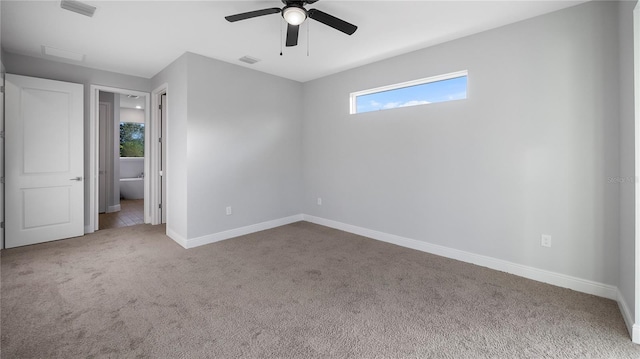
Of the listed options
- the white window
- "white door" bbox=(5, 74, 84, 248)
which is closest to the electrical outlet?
the white window

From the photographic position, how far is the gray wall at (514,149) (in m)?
2.43

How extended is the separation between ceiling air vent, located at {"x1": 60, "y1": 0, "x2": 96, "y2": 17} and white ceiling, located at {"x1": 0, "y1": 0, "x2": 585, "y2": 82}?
63 mm

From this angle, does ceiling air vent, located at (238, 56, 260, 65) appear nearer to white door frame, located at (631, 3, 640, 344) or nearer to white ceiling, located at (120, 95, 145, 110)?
white door frame, located at (631, 3, 640, 344)

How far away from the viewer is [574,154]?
8.32 ft

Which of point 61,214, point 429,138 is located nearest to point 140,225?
point 61,214

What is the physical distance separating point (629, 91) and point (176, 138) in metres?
4.64

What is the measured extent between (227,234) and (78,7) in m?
2.96

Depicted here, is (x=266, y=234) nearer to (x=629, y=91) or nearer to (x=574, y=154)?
(x=574, y=154)

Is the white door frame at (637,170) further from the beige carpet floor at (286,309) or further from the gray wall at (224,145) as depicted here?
the gray wall at (224,145)

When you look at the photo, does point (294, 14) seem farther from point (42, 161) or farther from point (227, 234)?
point (42, 161)

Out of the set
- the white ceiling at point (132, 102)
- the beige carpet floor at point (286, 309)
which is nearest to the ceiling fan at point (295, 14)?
the beige carpet floor at point (286, 309)

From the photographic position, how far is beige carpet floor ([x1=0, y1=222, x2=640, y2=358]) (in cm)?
178

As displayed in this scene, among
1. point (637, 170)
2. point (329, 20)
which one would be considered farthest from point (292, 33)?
point (637, 170)

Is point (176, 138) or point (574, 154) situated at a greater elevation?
point (176, 138)
